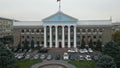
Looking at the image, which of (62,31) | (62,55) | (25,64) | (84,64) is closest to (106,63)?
(84,64)

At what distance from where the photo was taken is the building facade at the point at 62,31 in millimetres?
64500

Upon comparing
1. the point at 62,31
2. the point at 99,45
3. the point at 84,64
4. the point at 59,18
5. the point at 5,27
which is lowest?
the point at 84,64

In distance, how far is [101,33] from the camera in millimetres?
66625

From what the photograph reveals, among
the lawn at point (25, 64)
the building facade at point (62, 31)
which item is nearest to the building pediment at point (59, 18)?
the building facade at point (62, 31)

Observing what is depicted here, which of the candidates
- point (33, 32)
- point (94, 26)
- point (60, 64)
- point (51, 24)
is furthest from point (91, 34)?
point (60, 64)

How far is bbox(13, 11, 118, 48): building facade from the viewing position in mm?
64500

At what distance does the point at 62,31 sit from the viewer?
6494 centimetres

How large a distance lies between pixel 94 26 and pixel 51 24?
1554cm

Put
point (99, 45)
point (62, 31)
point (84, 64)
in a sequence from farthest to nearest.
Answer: point (62, 31) → point (99, 45) → point (84, 64)

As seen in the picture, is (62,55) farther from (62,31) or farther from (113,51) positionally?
(113,51)

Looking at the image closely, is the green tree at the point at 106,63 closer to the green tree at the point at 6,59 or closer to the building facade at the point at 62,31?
the green tree at the point at 6,59

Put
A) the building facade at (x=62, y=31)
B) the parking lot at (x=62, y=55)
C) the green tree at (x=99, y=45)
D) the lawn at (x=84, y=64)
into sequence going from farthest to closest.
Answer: the building facade at (x=62, y=31) → the green tree at (x=99, y=45) → the parking lot at (x=62, y=55) → the lawn at (x=84, y=64)

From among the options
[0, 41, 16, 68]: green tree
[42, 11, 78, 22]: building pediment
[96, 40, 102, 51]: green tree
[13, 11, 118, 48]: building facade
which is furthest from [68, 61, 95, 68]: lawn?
[42, 11, 78, 22]: building pediment

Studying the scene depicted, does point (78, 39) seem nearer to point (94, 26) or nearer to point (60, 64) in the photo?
point (94, 26)
